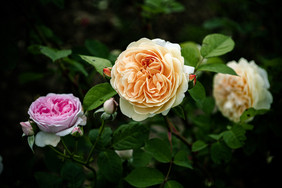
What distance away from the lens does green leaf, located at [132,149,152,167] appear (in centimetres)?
100

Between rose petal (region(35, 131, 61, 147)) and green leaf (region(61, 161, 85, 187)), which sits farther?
green leaf (region(61, 161, 85, 187))

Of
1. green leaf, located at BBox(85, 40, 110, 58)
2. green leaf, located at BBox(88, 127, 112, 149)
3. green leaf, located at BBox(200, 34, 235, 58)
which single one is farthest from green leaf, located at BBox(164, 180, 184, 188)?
green leaf, located at BBox(85, 40, 110, 58)

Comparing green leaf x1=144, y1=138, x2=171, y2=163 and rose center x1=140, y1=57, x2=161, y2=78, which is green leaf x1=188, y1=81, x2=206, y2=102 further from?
green leaf x1=144, y1=138, x2=171, y2=163

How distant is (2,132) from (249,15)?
7.77 ft

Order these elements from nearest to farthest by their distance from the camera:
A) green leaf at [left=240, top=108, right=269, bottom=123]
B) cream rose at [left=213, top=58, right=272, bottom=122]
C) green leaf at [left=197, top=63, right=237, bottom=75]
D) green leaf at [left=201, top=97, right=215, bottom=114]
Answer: green leaf at [left=197, top=63, right=237, bottom=75] < green leaf at [left=240, top=108, right=269, bottom=123] < cream rose at [left=213, top=58, right=272, bottom=122] < green leaf at [left=201, top=97, right=215, bottom=114]

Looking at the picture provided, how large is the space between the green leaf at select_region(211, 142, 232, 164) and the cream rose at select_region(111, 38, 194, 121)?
0.42 meters

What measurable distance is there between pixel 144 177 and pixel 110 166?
5.1 inches

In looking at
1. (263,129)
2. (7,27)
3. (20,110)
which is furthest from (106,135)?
(20,110)

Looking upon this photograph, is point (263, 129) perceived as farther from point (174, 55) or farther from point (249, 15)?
point (249, 15)

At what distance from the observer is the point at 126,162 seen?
103 centimetres

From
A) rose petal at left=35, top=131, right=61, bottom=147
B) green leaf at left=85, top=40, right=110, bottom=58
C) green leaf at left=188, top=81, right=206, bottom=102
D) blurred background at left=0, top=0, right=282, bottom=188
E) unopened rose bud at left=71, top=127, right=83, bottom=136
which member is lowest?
blurred background at left=0, top=0, right=282, bottom=188

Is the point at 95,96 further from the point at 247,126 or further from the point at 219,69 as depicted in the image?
the point at 247,126

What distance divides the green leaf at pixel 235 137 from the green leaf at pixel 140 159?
327mm

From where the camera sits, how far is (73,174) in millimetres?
996
